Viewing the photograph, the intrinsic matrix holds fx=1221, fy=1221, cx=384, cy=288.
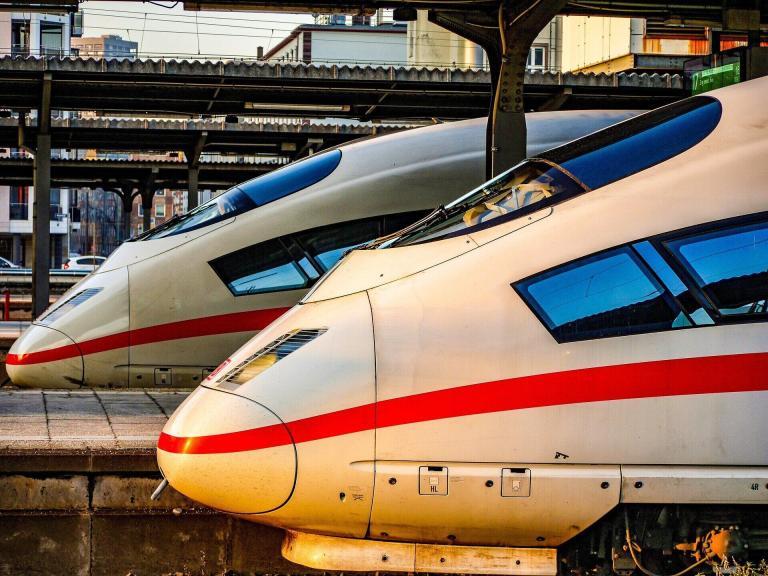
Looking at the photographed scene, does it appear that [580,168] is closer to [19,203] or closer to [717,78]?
[717,78]

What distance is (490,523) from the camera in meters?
6.06

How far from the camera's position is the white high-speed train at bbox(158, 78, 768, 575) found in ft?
19.6

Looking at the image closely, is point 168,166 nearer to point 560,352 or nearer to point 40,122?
point 40,122

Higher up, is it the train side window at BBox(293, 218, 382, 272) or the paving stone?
the train side window at BBox(293, 218, 382, 272)

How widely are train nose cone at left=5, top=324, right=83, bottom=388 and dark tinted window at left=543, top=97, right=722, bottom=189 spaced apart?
518cm

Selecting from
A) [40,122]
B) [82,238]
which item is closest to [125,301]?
[40,122]

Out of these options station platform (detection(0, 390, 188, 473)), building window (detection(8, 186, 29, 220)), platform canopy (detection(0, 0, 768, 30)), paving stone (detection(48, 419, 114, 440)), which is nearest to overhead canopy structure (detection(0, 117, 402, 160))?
platform canopy (detection(0, 0, 768, 30))

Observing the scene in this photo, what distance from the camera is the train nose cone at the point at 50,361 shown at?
10.6m

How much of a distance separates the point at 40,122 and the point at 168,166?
15.9 meters

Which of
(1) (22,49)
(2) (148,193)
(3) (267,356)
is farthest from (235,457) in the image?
(1) (22,49)

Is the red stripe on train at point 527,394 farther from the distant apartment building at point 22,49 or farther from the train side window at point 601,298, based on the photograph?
the distant apartment building at point 22,49

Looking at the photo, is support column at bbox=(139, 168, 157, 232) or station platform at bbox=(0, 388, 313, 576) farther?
support column at bbox=(139, 168, 157, 232)

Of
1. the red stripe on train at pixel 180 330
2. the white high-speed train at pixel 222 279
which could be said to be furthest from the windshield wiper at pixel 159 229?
the red stripe on train at pixel 180 330

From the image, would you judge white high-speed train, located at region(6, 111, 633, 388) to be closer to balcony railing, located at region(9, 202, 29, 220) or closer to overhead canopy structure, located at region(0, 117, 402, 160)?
overhead canopy structure, located at region(0, 117, 402, 160)
